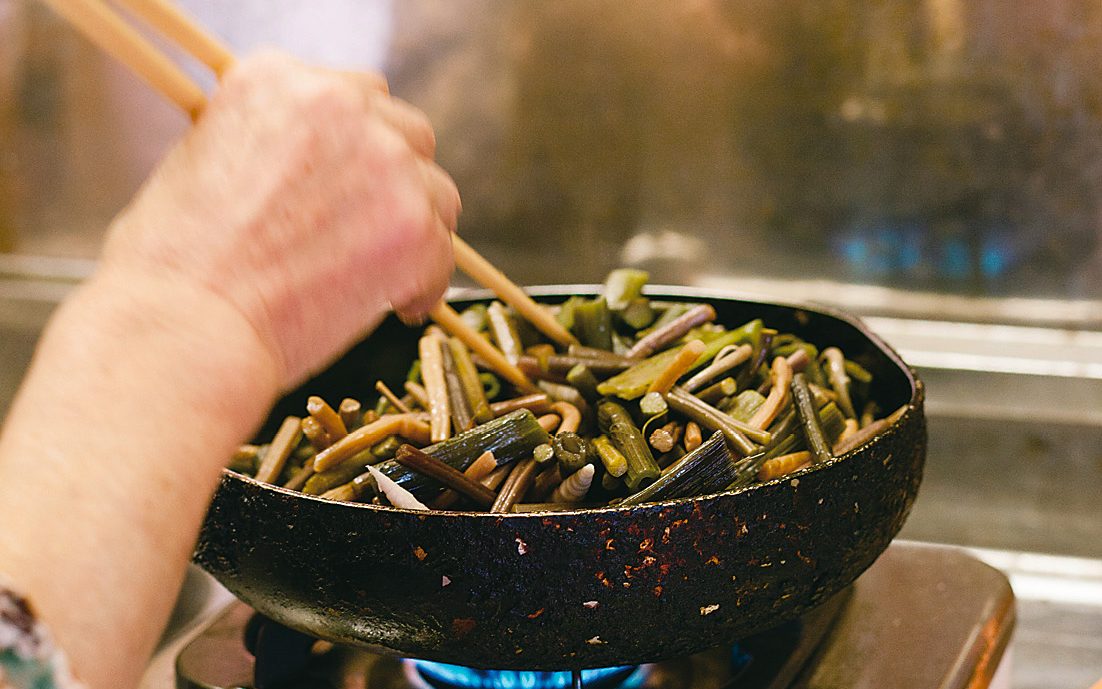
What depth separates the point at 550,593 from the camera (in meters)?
0.72

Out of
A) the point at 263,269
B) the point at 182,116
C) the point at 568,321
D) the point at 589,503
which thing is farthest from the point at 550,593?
the point at 182,116

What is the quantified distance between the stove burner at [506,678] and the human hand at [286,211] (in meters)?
0.45

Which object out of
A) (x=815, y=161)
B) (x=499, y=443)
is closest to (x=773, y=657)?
(x=499, y=443)

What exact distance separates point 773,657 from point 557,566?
37 cm

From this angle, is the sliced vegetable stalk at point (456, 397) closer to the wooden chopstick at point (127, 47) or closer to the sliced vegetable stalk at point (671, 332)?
the sliced vegetable stalk at point (671, 332)

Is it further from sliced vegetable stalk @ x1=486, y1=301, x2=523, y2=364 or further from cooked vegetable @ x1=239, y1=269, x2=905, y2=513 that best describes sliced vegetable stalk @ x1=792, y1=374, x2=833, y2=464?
sliced vegetable stalk @ x1=486, y1=301, x2=523, y2=364

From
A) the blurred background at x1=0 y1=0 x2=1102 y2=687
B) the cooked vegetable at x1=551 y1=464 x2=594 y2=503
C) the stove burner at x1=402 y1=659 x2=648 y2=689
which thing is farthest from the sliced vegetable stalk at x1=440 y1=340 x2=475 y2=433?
the blurred background at x1=0 y1=0 x2=1102 y2=687

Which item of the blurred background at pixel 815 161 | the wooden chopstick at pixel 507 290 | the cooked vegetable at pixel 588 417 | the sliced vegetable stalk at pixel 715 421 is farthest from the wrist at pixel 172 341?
the blurred background at pixel 815 161

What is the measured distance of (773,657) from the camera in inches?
38.6

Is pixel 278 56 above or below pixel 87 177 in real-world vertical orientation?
above

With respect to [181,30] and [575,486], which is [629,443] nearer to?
[575,486]

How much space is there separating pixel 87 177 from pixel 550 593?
5.86 feet

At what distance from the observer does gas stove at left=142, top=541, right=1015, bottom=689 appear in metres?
0.95

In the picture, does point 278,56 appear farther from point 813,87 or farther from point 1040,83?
point 1040,83
